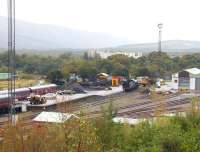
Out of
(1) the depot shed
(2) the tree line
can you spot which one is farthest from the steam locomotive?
(2) the tree line

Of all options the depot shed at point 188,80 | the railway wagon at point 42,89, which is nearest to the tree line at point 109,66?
the railway wagon at point 42,89

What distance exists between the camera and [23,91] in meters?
21.4

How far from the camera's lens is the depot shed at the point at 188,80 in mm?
26120

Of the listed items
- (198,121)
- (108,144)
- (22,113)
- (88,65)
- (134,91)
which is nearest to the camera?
(108,144)

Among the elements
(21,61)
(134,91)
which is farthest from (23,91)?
(21,61)

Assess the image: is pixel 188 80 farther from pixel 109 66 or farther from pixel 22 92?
pixel 22 92

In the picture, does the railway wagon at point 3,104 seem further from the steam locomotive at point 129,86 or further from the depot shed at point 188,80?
the depot shed at point 188,80

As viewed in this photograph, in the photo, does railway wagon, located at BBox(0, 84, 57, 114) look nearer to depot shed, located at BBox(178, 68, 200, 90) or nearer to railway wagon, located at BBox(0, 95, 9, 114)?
railway wagon, located at BBox(0, 95, 9, 114)

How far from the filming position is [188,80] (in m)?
26.4

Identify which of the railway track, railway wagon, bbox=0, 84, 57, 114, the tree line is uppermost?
the tree line

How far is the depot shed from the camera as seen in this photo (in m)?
26.1

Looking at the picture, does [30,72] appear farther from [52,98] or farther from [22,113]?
[22,113]

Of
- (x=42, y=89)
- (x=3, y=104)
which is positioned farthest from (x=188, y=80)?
(x=3, y=104)

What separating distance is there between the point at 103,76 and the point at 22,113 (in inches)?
501
